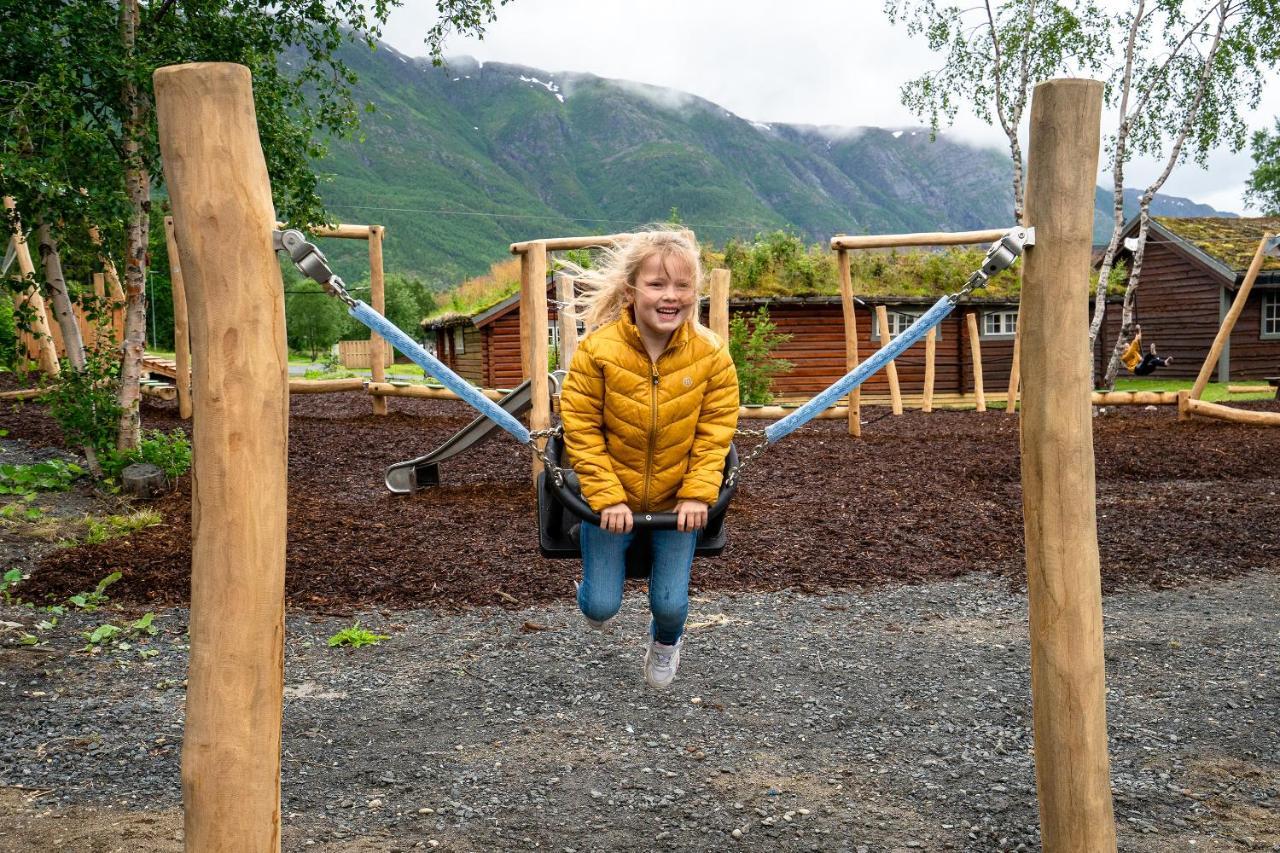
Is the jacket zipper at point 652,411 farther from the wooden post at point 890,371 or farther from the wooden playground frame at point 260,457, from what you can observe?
the wooden post at point 890,371

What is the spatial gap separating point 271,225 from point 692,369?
1424 millimetres

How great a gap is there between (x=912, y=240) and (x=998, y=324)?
18200 mm

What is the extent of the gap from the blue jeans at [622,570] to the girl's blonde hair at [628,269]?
730mm

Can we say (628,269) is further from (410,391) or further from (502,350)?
(502,350)

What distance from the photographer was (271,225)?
255 centimetres

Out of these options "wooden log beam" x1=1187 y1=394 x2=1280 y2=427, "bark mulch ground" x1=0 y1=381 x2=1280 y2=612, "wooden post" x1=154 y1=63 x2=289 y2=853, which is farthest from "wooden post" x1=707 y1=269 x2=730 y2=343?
"wooden log beam" x1=1187 y1=394 x2=1280 y2=427

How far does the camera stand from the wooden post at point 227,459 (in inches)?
95.8

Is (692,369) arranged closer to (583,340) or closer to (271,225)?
(583,340)

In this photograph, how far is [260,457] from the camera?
250 cm

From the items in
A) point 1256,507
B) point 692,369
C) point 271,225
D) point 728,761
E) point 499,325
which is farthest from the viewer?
point 499,325

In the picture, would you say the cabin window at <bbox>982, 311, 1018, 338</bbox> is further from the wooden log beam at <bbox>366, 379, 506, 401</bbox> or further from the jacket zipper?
the jacket zipper

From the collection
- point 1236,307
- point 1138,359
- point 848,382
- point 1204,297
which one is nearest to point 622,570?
point 848,382

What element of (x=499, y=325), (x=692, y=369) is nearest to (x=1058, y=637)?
(x=692, y=369)

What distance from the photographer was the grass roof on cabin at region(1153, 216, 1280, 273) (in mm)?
24797
